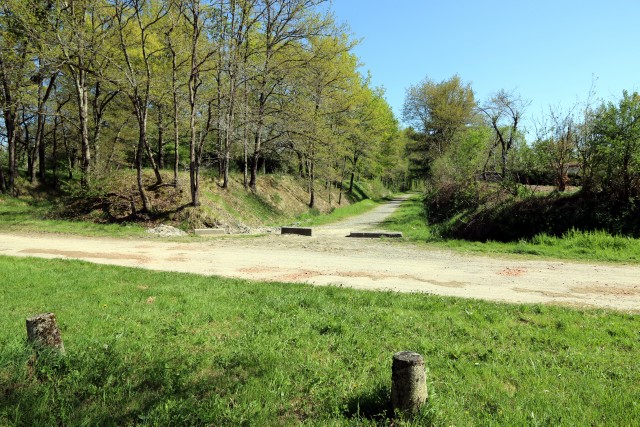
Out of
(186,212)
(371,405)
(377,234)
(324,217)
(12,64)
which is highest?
(12,64)

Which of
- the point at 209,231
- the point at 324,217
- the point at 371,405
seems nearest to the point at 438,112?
the point at 324,217

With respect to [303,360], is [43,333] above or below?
above

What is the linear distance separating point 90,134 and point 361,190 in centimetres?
3264

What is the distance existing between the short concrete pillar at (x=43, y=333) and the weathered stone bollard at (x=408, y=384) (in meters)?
3.47

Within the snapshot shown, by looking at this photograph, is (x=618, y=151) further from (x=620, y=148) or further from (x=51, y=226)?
(x=51, y=226)

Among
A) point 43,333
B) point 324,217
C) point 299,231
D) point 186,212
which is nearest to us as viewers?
point 43,333

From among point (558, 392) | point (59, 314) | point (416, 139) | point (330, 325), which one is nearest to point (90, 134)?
point (59, 314)

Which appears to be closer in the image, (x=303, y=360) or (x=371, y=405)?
(x=371, y=405)

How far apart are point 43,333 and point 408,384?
12.0ft

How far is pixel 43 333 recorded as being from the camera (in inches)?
159

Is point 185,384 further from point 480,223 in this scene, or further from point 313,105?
point 313,105

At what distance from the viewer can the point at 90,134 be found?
27203 millimetres

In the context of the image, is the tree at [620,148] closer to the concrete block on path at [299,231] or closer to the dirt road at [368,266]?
the dirt road at [368,266]

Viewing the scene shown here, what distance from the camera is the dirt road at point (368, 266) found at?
7391 mm
